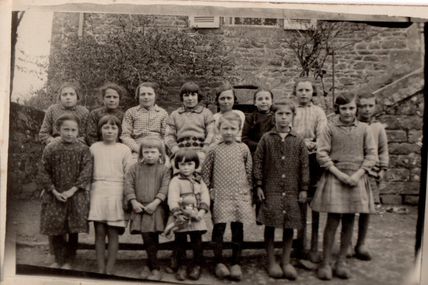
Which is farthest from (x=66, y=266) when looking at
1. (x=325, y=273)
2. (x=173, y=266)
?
(x=325, y=273)

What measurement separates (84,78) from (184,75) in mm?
738

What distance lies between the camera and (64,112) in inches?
157

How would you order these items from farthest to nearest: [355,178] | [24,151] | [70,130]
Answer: [24,151] → [70,130] → [355,178]

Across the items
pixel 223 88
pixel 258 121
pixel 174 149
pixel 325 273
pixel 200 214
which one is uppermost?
pixel 223 88

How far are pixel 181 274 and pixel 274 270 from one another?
65cm

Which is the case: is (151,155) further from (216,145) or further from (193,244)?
(193,244)

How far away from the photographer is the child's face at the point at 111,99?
13.0ft

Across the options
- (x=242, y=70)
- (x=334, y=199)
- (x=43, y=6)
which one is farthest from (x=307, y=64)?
(x=43, y=6)

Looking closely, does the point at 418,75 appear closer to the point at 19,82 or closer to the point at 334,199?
the point at 334,199

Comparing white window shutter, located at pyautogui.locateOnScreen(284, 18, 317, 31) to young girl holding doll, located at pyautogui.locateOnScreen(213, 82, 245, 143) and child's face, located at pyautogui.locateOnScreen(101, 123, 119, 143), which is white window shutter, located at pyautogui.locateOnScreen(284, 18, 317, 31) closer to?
young girl holding doll, located at pyautogui.locateOnScreen(213, 82, 245, 143)

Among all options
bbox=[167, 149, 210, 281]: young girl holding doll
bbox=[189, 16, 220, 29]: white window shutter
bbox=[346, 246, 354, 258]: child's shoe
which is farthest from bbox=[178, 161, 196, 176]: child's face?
bbox=[346, 246, 354, 258]: child's shoe

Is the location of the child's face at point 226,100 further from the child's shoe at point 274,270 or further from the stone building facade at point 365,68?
the child's shoe at point 274,270

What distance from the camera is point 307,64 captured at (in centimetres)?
389

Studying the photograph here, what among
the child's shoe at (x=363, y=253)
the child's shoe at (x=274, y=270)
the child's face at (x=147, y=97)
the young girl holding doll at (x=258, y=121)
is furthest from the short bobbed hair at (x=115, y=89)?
the child's shoe at (x=363, y=253)
